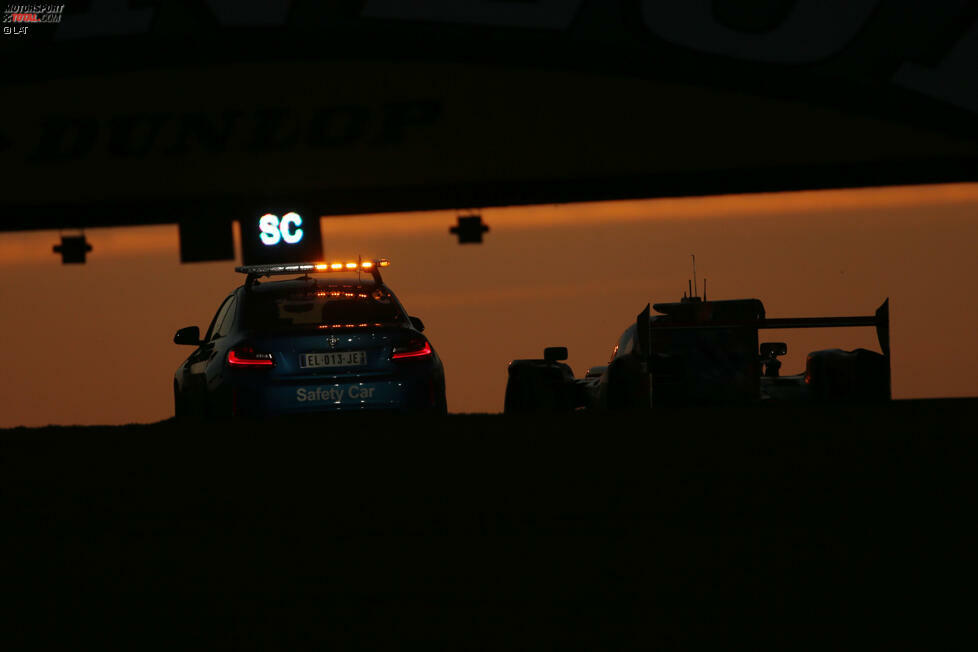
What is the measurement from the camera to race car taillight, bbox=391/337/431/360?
11383 millimetres

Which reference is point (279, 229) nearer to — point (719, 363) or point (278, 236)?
point (278, 236)

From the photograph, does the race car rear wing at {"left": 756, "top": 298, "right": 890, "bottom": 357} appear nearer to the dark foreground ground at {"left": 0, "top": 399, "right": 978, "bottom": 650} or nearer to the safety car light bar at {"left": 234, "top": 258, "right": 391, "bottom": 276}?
the dark foreground ground at {"left": 0, "top": 399, "right": 978, "bottom": 650}

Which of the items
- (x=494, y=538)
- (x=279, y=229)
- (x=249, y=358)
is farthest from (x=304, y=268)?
(x=279, y=229)

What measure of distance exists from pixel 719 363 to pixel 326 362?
4957 mm

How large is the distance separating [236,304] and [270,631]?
7239 millimetres

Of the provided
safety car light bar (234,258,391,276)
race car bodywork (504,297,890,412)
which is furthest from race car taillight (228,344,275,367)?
race car bodywork (504,297,890,412)

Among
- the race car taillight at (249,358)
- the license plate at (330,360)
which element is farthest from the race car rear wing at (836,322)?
the race car taillight at (249,358)

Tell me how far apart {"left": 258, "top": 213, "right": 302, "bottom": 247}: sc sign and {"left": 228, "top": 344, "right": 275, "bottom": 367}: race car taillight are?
9.74 m

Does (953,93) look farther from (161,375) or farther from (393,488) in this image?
(393,488)

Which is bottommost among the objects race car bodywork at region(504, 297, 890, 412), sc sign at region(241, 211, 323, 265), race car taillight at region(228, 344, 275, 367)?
race car bodywork at region(504, 297, 890, 412)

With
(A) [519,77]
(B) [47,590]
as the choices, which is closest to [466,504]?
(B) [47,590]

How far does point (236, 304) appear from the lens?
12.1m

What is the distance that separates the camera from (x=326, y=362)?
11289mm

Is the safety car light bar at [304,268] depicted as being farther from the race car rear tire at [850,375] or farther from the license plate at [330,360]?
the race car rear tire at [850,375]
